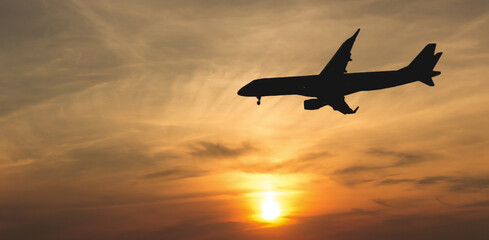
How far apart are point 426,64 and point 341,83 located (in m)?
12.8

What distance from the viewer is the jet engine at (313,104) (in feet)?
220

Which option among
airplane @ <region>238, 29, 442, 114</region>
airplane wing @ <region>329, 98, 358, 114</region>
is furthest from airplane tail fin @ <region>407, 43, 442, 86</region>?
airplane wing @ <region>329, 98, 358, 114</region>

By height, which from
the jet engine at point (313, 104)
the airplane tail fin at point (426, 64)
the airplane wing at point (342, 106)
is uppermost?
the airplane tail fin at point (426, 64)

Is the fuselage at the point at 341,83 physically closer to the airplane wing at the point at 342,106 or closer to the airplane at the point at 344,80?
the airplane at the point at 344,80

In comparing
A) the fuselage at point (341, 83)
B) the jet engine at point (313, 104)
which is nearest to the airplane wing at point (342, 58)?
the fuselage at point (341, 83)

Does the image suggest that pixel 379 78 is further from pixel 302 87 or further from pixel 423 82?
pixel 302 87

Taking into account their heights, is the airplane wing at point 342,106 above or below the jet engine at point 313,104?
below

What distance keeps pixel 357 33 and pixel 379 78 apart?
22.9 ft

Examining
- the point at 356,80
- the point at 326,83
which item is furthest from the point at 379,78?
the point at 326,83

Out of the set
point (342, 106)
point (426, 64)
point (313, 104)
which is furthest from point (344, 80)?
point (426, 64)

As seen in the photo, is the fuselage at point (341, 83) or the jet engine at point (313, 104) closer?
the fuselage at point (341, 83)

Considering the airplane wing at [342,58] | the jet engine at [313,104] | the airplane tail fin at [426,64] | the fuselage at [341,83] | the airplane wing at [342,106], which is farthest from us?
the jet engine at [313,104]

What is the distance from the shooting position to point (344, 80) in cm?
6288

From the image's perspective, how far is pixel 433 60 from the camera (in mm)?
64625
